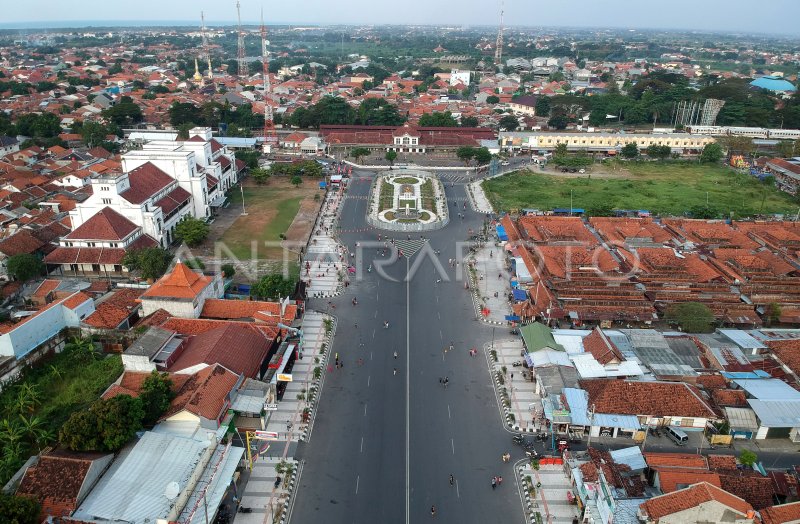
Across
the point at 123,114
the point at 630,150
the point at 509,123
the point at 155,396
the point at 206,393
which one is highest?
the point at 123,114

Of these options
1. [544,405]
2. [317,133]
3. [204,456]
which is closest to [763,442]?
[544,405]

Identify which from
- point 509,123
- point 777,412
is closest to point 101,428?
point 777,412

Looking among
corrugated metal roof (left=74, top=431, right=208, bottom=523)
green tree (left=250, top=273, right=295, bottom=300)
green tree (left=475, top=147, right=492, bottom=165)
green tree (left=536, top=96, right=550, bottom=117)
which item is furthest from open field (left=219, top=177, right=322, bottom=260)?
green tree (left=536, top=96, right=550, bottom=117)

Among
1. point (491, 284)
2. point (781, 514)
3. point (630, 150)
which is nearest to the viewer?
point (781, 514)

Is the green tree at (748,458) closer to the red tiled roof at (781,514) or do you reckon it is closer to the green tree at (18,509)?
the red tiled roof at (781,514)

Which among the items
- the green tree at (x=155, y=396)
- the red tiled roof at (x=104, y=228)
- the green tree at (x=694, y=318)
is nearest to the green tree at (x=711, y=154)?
the green tree at (x=694, y=318)

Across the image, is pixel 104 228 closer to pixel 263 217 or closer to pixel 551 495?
pixel 263 217

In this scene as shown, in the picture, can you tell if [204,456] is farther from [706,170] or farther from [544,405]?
[706,170]

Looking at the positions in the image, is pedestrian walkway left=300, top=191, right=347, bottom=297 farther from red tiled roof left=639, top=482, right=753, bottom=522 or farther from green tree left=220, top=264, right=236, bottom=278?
red tiled roof left=639, top=482, right=753, bottom=522
